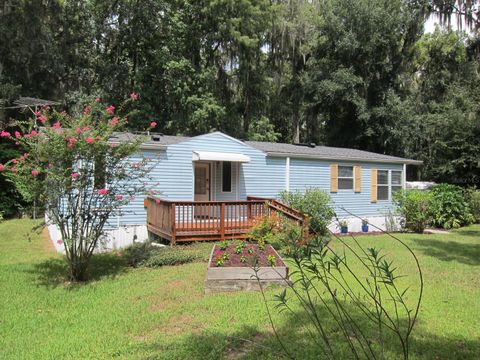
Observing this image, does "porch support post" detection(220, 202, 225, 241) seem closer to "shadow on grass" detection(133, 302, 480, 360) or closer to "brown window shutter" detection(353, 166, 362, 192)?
"shadow on grass" detection(133, 302, 480, 360)

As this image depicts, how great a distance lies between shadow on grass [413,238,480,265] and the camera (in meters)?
8.73

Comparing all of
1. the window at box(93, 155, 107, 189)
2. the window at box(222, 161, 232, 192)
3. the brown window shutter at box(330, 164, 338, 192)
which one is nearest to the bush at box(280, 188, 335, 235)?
the window at box(222, 161, 232, 192)

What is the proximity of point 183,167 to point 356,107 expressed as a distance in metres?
15.1

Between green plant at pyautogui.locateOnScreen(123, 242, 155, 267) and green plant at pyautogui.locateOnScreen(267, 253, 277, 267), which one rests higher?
green plant at pyautogui.locateOnScreen(267, 253, 277, 267)

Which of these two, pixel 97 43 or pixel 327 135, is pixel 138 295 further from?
pixel 327 135

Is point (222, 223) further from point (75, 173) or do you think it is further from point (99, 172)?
point (75, 173)

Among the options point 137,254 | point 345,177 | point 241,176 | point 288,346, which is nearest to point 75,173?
point 137,254

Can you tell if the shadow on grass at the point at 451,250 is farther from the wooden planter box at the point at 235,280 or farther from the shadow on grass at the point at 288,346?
the shadow on grass at the point at 288,346

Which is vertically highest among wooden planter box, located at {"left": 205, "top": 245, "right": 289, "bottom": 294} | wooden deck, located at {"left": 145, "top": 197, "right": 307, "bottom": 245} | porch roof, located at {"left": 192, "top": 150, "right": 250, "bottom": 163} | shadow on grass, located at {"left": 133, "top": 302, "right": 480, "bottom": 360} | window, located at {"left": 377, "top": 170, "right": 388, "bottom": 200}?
porch roof, located at {"left": 192, "top": 150, "right": 250, "bottom": 163}

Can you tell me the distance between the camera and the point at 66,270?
7492 mm

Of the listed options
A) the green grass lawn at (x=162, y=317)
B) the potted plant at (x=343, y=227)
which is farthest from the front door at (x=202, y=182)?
the green grass lawn at (x=162, y=317)

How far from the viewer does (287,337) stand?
161 inches

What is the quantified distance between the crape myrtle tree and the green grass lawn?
37.8 inches

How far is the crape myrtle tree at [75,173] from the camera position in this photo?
20.8 feet
